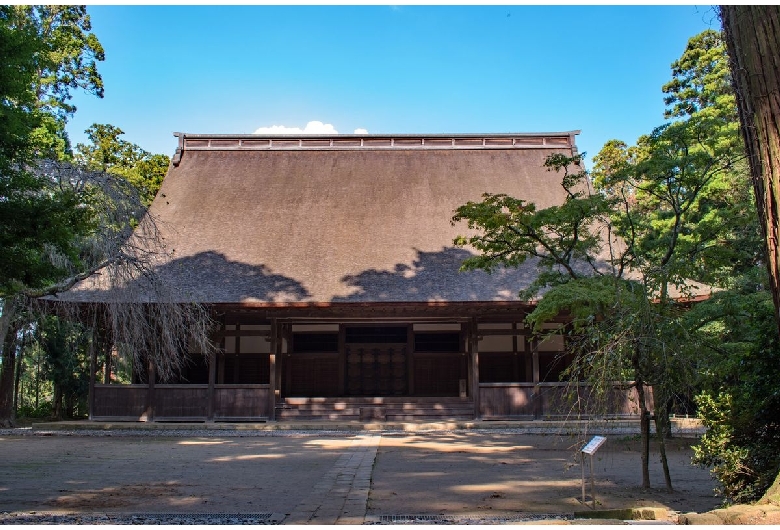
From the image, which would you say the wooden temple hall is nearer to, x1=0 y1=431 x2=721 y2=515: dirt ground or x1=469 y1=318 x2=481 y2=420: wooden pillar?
x1=469 y1=318 x2=481 y2=420: wooden pillar

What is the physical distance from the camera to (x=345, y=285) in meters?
18.1

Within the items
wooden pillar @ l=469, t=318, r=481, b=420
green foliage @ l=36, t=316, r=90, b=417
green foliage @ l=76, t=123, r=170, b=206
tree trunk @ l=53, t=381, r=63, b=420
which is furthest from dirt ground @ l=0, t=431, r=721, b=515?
green foliage @ l=76, t=123, r=170, b=206

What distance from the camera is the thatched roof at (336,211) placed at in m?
18.1

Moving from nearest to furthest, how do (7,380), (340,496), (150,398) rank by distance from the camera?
(340,496)
(150,398)
(7,380)

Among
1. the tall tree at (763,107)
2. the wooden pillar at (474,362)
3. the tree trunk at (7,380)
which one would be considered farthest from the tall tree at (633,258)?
the tree trunk at (7,380)

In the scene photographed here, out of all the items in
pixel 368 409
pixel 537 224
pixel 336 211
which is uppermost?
pixel 336 211

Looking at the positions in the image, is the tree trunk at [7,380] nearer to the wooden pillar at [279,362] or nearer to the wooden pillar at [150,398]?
the wooden pillar at [150,398]

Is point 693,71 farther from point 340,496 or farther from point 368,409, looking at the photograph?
point 340,496

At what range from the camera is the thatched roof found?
711 inches

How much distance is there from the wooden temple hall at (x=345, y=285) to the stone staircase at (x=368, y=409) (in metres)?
0.04

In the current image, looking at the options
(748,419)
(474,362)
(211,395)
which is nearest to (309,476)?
(748,419)

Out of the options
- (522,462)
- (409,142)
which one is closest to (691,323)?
(522,462)

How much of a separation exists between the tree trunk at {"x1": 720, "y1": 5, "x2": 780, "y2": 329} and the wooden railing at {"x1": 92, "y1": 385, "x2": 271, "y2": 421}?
50.3 feet

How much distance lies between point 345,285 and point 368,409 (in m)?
3.75
